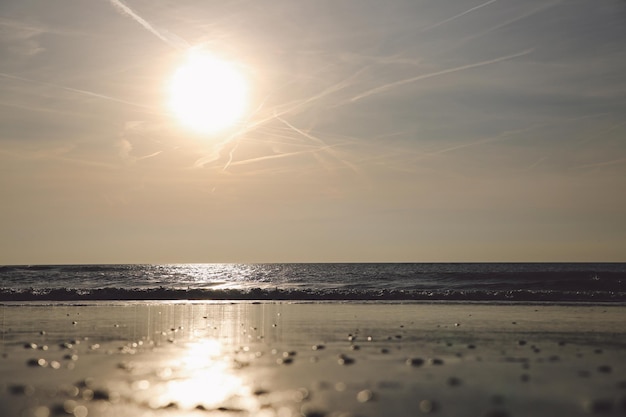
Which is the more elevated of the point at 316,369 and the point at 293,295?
the point at 293,295

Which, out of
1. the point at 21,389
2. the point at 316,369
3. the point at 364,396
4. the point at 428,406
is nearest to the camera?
the point at 428,406

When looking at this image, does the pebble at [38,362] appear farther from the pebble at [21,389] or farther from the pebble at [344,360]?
the pebble at [344,360]

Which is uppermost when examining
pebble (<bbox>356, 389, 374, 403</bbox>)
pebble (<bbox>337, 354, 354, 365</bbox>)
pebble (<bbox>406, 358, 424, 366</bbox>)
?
pebble (<bbox>406, 358, 424, 366</bbox>)

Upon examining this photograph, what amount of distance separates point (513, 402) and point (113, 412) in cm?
553

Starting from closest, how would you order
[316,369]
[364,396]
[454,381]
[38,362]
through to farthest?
[364,396] → [454,381] → [316,369] → [38,362]

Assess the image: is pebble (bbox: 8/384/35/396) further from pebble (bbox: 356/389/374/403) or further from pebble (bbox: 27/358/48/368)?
pebble (bbox: 356/389/374/403)

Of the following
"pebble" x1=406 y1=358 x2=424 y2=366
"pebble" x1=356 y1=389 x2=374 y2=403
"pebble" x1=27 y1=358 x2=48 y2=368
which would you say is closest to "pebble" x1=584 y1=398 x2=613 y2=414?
"pebble" x1=356 y1=389 x2=374 y2=403

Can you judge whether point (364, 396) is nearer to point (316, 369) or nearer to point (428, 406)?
point (428, 406)

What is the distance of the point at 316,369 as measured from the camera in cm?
1133

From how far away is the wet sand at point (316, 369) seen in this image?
8.09 m

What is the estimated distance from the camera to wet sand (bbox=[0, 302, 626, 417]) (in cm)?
809

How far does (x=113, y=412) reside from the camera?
775cm

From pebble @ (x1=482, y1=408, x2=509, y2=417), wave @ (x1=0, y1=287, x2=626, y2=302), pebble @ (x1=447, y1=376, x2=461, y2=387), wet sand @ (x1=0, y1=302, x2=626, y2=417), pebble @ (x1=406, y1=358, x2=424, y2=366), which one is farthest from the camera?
wave @ (x1=0, y1=287, x2=626, y2=302)

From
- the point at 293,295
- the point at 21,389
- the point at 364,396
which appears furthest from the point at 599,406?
the point at 293,295
